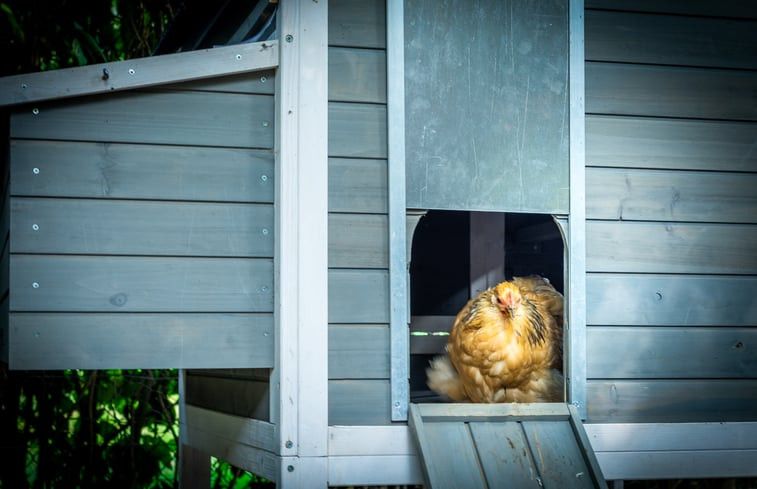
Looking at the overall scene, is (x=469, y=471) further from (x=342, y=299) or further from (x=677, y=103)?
(x=677, y=103)

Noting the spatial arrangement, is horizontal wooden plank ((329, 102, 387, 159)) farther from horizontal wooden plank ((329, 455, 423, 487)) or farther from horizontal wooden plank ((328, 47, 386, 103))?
horizontal wooden plank ((329, 455, 423, 487))

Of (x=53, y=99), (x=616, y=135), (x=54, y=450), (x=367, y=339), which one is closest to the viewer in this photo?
(x=53, y=99)

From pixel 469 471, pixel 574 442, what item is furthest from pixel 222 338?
pixel 574 442

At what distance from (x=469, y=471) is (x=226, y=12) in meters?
2.12

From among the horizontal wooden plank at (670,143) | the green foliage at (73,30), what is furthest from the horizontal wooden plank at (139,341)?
the green foliage at (73,30)

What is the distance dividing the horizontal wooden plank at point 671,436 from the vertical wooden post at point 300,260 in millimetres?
977

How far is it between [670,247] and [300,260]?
1.35m

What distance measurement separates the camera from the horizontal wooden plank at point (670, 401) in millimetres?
2650

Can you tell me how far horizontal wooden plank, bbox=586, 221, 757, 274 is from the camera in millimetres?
2674

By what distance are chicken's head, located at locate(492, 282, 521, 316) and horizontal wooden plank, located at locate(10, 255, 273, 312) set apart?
1016mm

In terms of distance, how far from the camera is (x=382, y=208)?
2.49 meters

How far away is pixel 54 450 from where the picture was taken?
15.3 ft

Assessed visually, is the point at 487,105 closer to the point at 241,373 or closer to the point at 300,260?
the point at 300,260

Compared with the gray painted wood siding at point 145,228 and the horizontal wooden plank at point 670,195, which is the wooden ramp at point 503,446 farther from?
the horizontal wooden plank at point 670,195
